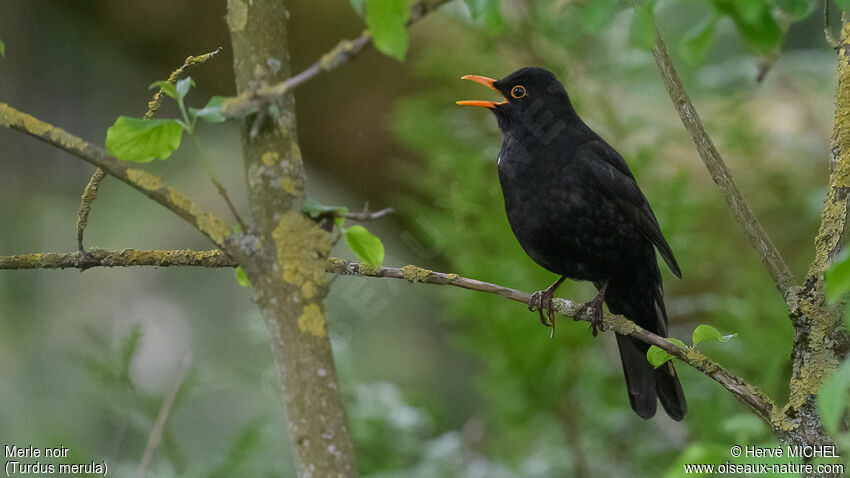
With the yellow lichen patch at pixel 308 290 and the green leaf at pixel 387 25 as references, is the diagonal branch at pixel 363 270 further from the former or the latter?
the green leaf at pixel 387 25

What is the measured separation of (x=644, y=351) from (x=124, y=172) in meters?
2.24

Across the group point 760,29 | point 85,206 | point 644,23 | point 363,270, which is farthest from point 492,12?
point 85,206

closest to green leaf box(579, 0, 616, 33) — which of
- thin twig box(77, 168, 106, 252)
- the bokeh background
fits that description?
thin twig box(77, 168, 106, 252)

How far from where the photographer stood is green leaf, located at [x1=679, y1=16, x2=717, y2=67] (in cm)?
167

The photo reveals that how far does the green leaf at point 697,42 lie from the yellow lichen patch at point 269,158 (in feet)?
3.01

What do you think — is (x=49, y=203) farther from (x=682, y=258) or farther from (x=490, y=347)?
(x=682, y=258)

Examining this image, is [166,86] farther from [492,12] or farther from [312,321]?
[492,12]

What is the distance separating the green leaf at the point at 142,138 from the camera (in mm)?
1361

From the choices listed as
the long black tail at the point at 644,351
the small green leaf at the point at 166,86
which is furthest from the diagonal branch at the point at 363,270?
the long black tail at the point at 644,351

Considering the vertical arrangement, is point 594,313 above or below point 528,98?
below

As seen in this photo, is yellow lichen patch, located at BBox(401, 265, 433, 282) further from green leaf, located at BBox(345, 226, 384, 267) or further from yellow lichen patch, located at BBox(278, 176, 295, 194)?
yellow lichen patch, located at BBox(278, 176, 295, 194)

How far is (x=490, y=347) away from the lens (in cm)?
401

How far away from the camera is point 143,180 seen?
1.42m

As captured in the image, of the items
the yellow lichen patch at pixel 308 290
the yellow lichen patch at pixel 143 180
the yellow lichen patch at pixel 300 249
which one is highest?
the yellow lichen patch at pixel 143 180
